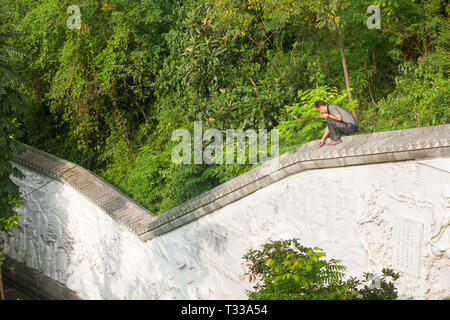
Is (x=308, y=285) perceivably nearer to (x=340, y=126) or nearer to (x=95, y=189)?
(x=340, y=126)

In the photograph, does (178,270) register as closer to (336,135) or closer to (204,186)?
(204,186)

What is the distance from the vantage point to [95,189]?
972 centimetres

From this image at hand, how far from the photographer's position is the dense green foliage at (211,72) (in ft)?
29.0

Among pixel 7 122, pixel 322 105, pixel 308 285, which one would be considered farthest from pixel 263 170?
pixel 7 122

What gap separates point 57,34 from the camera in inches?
474

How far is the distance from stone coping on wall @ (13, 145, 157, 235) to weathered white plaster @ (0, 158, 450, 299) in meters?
0.24

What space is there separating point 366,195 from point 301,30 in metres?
4.99

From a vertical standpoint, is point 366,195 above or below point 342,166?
below

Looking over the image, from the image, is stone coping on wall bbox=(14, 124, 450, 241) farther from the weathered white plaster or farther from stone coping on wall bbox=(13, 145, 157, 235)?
the weathered white plaster

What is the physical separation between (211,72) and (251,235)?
3873 mm

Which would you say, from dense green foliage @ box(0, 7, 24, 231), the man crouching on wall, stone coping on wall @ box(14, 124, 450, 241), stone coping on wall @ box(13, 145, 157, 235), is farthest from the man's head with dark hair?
dense green foliage @ box(0, 7, 24, 231)

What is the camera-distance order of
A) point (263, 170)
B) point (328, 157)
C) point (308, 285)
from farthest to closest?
point (263, 170), point (328, 157), point (308, 285)

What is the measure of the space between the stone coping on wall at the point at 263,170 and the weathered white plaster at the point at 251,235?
12cm
